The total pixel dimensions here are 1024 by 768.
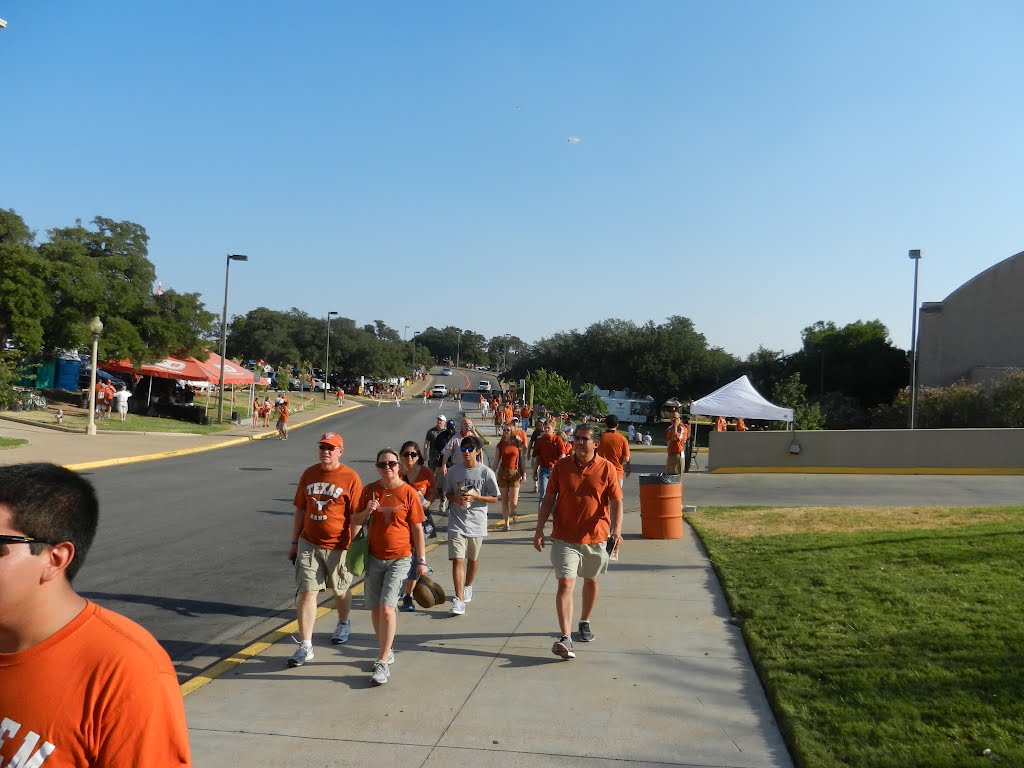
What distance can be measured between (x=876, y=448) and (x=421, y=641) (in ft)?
57.4

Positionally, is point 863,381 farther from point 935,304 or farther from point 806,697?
point 806,697

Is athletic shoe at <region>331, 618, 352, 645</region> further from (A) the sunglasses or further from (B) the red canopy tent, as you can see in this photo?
(B) the red canopy tent

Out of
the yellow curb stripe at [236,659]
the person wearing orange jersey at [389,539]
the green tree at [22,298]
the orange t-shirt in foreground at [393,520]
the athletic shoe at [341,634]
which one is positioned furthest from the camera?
the green tree at [22,298]

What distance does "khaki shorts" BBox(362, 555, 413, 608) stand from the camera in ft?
21.0

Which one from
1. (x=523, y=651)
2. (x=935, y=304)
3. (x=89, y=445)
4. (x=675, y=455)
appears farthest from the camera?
(x=935, y=304)

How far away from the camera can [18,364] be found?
1241 inches

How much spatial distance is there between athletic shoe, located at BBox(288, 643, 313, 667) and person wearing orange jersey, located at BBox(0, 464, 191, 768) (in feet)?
15.6

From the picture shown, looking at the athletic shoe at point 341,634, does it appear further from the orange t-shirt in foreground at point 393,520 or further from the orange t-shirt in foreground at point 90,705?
the orange t-shirt in foreground at point 90,705

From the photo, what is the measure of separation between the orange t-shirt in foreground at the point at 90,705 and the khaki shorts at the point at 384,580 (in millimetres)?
4552

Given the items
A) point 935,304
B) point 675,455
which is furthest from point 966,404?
point 675,455

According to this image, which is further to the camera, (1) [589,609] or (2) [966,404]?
(2) [966,404]


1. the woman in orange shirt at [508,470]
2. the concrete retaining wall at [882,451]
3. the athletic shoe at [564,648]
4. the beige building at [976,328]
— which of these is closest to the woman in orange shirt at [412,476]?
the athletic shoe at [564,648]

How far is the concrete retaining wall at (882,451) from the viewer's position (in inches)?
832

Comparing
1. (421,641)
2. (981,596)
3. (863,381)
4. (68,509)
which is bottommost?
(421,641)
